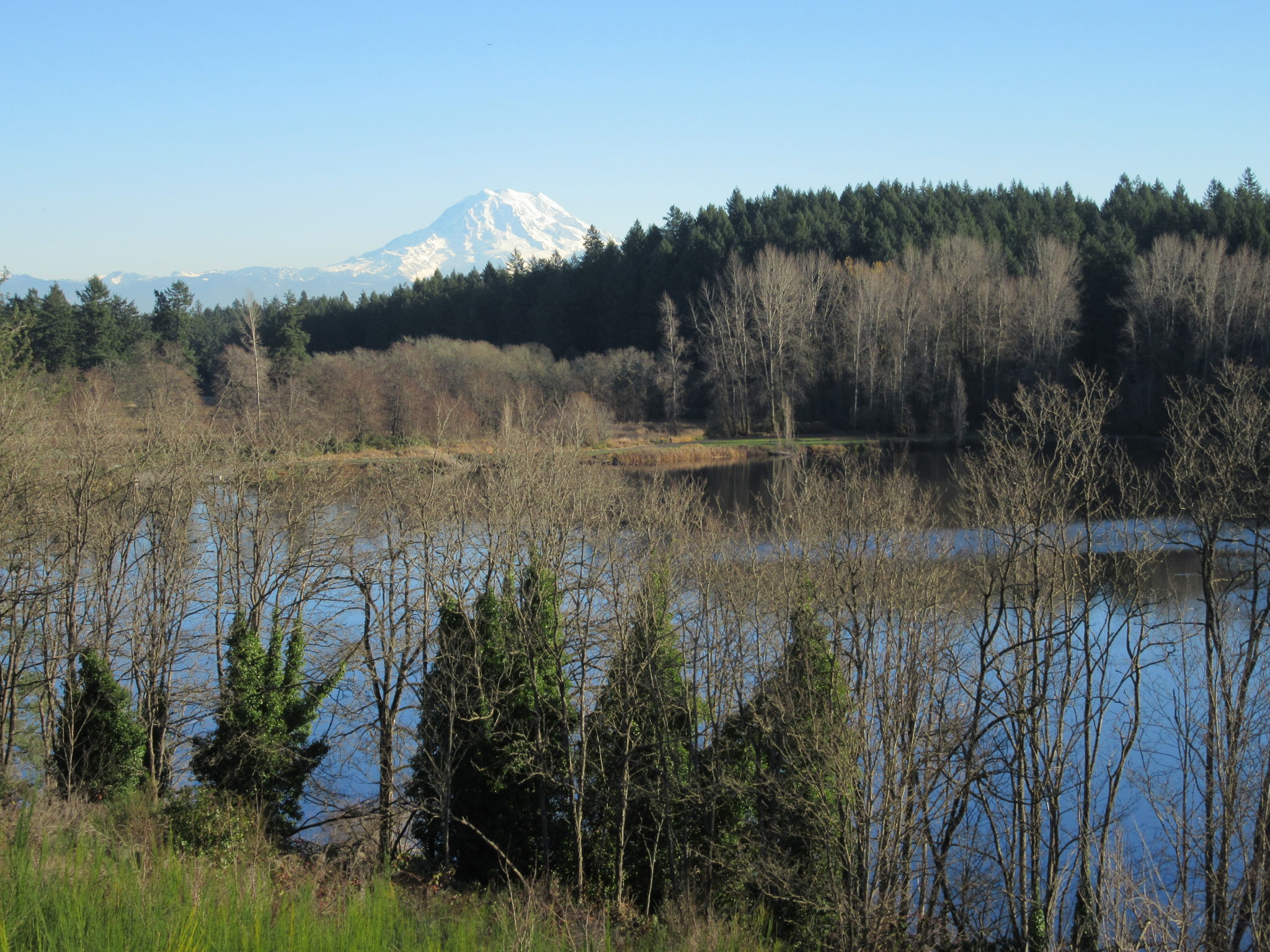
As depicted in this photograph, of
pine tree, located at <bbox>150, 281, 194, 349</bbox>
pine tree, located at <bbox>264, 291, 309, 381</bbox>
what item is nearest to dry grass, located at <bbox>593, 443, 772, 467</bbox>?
pine tree, located at <bbox>264, 291, 309, 381</bbox>

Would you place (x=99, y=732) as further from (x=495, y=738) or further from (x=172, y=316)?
(x=172, y=316)

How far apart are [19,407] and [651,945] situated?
519 inches

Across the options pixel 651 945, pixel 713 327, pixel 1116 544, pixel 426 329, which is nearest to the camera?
pixel 651 945

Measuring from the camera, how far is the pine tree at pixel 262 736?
17.8m

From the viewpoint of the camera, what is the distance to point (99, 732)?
58.5 ft

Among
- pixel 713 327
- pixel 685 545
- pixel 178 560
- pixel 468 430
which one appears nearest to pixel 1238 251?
pixel 713 327

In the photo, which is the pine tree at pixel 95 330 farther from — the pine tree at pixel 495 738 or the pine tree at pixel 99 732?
the pine tree at pixel 495 738

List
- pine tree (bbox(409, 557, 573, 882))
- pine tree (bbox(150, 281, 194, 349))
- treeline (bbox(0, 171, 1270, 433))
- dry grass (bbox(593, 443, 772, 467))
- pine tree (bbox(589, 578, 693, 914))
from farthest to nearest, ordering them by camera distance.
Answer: pine tree (bbox(150, 281, 194, 349)) < treeline (bbox(0, 171, 1270, 433)) < dry grass (bbox(593, 443, 772, 467)) < pine tree (bbox(409, 557, 573, 882)) < pine tree (bbox(589, 578, 693, 914))

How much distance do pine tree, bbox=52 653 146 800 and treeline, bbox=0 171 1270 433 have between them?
3374 cm

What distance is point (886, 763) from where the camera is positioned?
12641mm

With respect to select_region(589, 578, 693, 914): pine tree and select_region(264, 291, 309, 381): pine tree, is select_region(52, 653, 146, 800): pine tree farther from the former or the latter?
select_region(264, 291, 309, 381): pine tree

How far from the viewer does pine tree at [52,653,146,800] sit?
57.7 ft

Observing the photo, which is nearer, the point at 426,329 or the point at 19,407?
the point at 19,407

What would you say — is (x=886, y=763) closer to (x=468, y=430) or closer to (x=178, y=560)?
(x=178, y=560)
